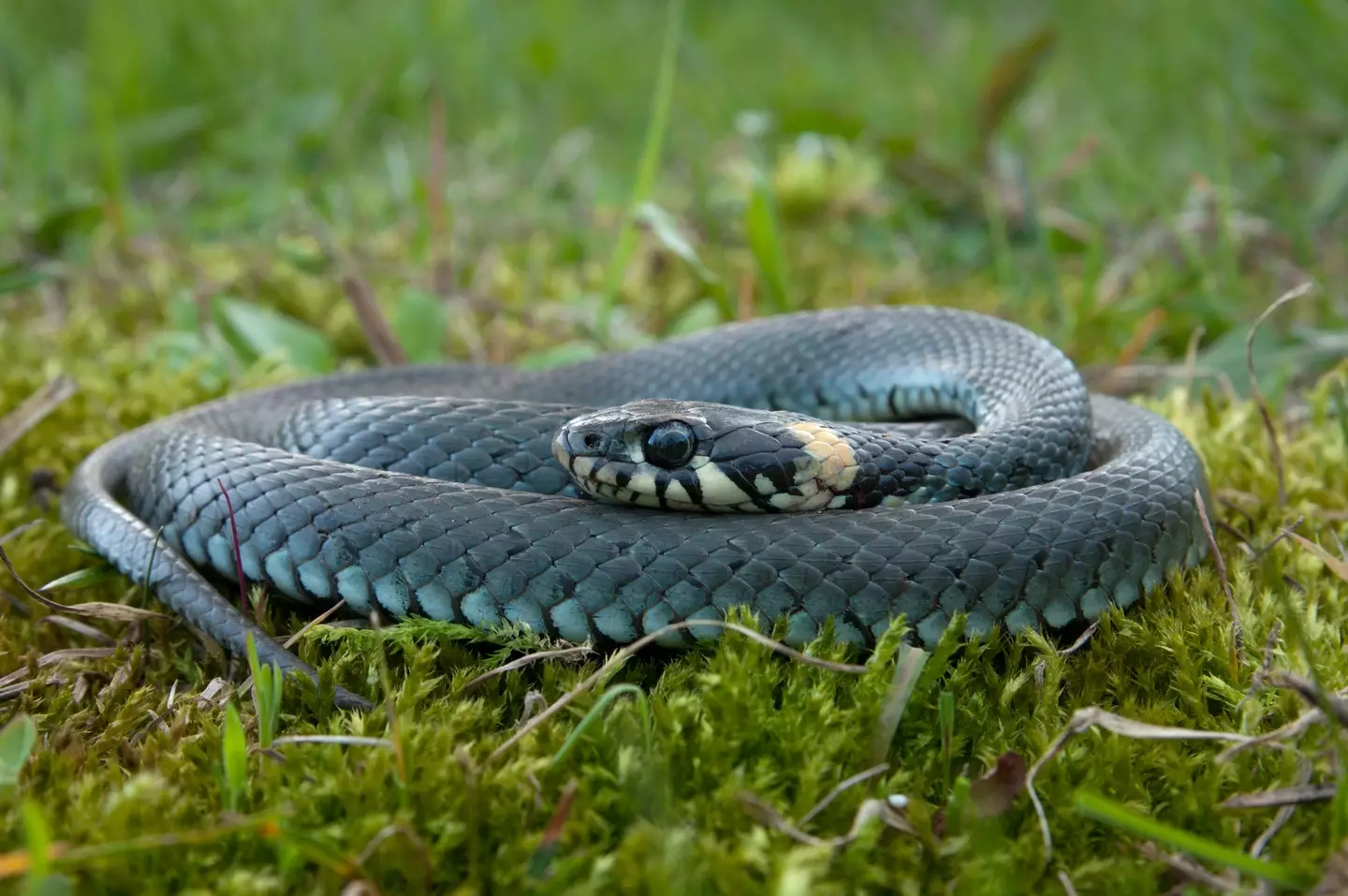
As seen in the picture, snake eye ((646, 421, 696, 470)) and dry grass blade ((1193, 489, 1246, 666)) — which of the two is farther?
snake eye ((646, 421, 696, 470))

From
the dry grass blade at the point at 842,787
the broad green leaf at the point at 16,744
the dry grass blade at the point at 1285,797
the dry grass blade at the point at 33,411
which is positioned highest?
the dry grass blade at the point at 33,411

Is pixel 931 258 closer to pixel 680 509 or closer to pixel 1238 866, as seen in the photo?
pixel 680 509

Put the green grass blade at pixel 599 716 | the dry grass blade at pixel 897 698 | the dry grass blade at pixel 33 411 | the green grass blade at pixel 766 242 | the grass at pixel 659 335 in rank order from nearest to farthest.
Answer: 1. the grass at pixel 659 335
2. the green grass blade at pixel 599 716
3. the dry grass blade at pixel 897 698
4. the dry grass blade at pixel 33 411
5. the green grass blade at pixel 766 242

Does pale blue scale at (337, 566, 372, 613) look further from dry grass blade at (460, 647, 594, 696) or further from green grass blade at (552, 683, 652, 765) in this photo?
green grass blade at (552, 683, 652, 765)

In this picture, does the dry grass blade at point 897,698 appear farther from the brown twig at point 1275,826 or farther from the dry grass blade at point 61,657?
the dry grass blade at point 61,657

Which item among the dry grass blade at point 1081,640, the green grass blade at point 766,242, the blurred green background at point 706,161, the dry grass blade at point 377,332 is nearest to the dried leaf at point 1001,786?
the dry grass blade at point 1081,640

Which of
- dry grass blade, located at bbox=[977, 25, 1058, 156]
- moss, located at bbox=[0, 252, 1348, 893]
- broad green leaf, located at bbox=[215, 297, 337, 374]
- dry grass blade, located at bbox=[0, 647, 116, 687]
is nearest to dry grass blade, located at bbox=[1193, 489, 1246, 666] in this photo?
moss, located at bbox=[0, 252, 1348, 893]
